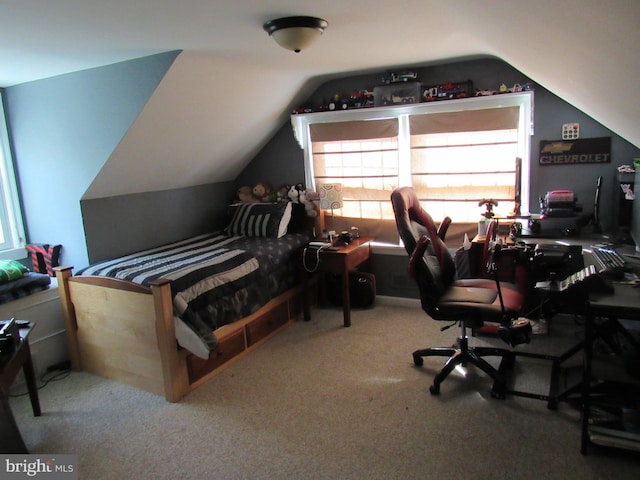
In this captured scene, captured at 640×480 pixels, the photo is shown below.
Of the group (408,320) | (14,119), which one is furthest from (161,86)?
(408,320)

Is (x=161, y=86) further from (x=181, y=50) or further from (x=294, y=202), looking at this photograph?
(x=294, y=202)

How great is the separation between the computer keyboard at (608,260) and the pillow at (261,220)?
92.6 inches

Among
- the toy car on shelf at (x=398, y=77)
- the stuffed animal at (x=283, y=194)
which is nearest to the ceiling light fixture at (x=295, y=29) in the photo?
the toy car on shelf at (x=398, y=77)

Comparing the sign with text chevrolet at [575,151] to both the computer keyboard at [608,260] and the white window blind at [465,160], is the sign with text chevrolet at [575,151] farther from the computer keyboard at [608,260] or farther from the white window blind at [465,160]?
the computer keyboard at [608,260]

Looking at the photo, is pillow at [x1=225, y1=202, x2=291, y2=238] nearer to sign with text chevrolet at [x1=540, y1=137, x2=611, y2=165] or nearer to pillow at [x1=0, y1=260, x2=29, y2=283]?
pillow at [x1=0, y1=260, x2=29, y2=283]

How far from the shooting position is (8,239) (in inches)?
136

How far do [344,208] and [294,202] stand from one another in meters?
0.48

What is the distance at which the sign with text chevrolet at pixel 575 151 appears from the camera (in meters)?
3.17

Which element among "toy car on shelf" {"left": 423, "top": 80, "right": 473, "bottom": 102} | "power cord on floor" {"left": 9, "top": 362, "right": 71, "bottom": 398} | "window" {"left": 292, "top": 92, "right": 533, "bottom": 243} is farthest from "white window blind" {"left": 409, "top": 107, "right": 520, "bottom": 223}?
"power cord on floor" {"left": 9, "top": 362, "right": 71, "bottom": 398}

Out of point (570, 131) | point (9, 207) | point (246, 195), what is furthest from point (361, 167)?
point (9, 207)

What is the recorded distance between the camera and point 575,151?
10.7 feet

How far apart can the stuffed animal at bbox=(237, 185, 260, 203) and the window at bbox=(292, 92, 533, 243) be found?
0.61 meters

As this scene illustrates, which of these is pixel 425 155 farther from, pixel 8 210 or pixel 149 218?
pixel 8 210
